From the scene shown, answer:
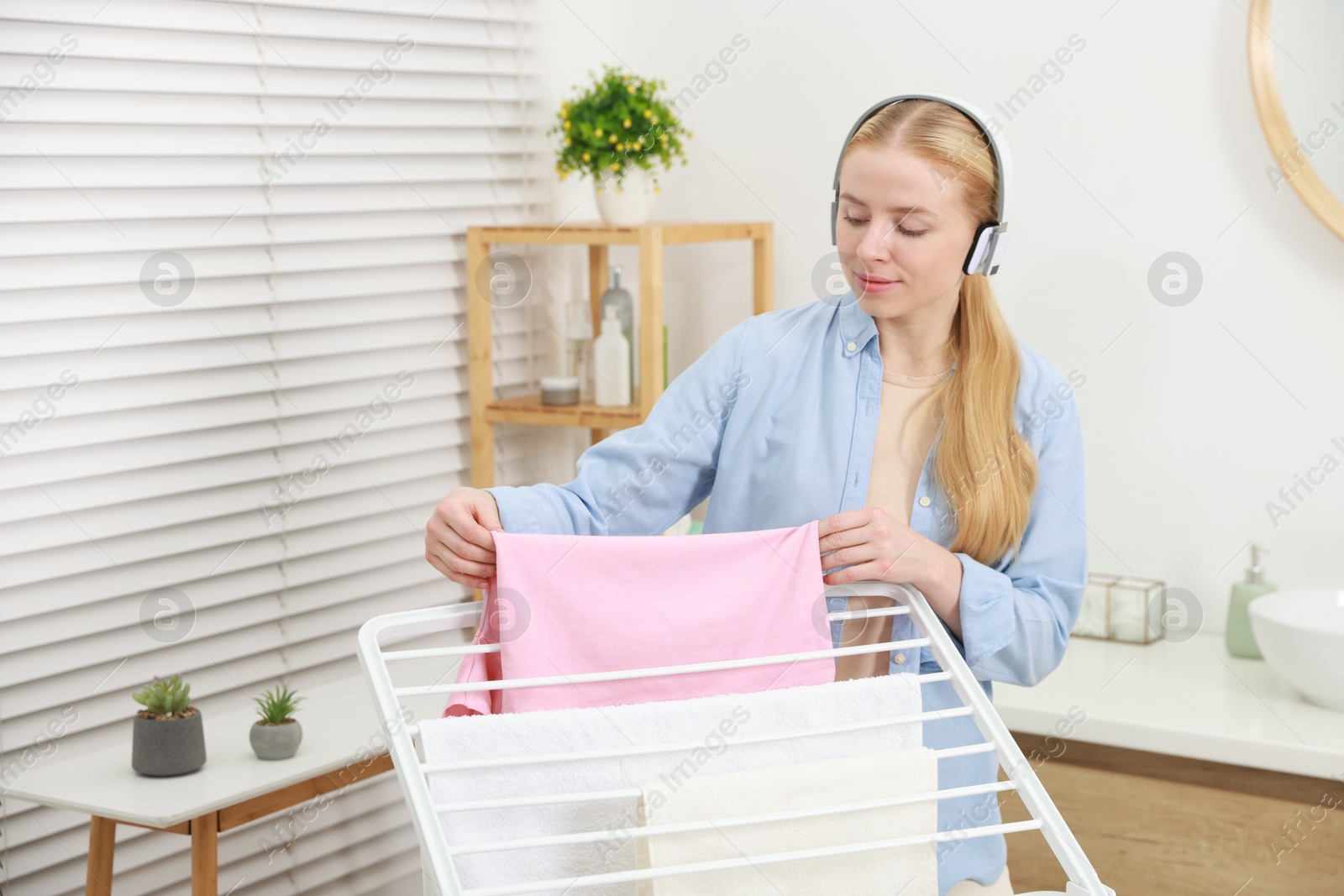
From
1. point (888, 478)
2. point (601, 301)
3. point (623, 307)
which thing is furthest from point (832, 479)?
point (601, 301)

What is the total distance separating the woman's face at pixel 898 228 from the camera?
1.11 metres

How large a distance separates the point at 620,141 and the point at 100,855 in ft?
4.65

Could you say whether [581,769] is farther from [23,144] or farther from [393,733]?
[23,144]

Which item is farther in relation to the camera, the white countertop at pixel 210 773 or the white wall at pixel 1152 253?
the white wall at pixel 1152 253

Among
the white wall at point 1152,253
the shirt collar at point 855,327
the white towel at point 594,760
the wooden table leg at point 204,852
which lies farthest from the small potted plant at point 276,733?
the white wall at point 1152,253

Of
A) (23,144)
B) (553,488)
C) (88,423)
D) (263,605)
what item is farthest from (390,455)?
(553,488)

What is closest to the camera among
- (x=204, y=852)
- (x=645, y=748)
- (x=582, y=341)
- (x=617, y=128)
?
(x=645, y=748)

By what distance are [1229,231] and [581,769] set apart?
1508 mm

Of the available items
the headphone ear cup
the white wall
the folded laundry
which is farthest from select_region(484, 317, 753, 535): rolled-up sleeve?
the white wall

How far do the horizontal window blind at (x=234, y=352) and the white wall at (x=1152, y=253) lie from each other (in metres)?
0.76

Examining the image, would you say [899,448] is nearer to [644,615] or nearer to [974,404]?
[974,404]

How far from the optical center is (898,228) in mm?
1124

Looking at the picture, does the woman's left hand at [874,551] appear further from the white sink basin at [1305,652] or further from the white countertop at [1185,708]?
the white sink basin at [1305,652]

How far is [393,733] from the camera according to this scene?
93 centimetres
